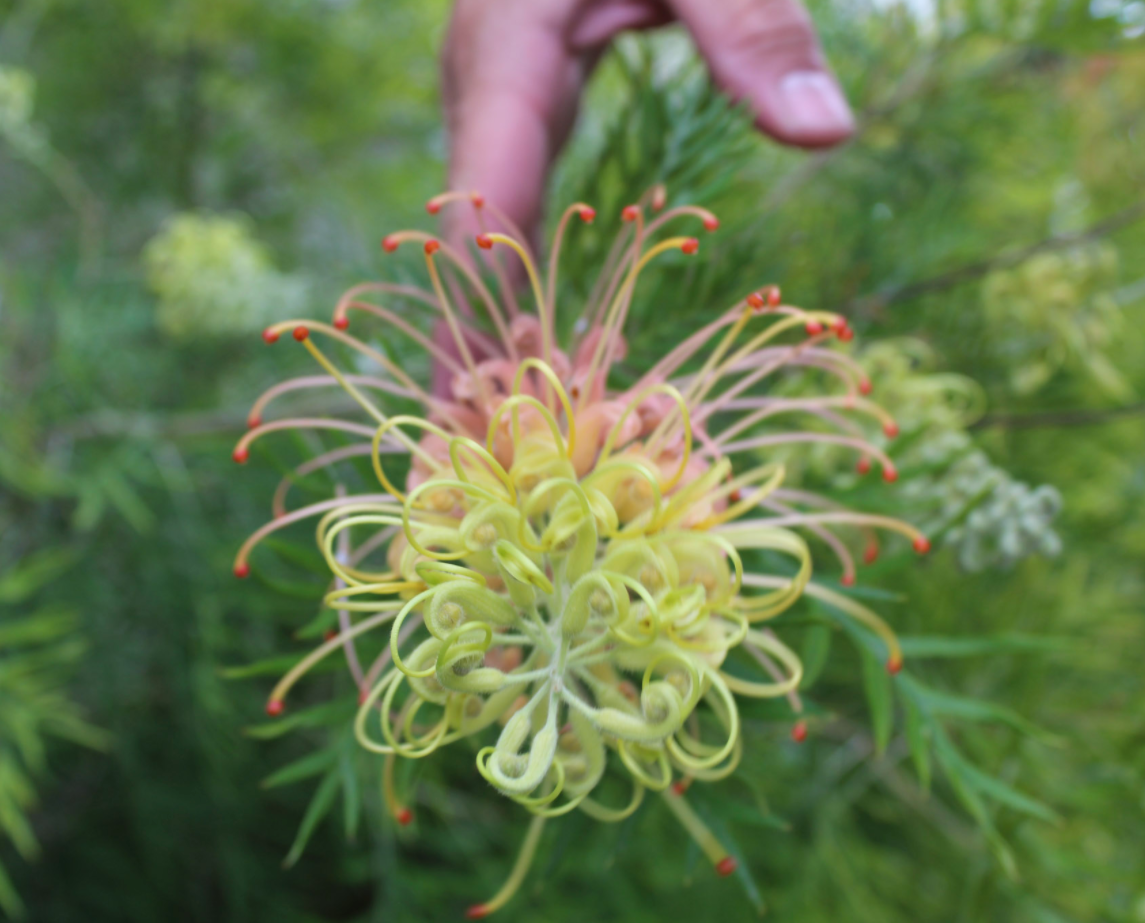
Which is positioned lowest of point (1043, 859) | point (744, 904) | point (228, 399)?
point (744, 904)

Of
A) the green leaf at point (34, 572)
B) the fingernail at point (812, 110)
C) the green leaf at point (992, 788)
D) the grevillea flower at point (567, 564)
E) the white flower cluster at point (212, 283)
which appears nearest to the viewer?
the grevillea flower at point (567, 564)

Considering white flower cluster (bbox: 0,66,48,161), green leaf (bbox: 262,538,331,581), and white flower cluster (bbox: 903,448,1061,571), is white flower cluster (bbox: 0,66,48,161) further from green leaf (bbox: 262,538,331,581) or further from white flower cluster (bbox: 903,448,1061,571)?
white flower cluster (bbox: 903,448,1061,571)

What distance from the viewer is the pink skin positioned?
0.50m

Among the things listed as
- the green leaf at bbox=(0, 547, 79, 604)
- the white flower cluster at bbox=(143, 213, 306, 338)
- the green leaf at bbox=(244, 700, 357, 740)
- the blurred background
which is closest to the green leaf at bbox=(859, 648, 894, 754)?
the blurred background

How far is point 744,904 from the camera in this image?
0.72 m

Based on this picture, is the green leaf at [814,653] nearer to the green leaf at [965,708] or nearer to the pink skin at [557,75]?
the green leaf at [965,708]

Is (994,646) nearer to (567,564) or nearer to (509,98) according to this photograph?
(567,564)

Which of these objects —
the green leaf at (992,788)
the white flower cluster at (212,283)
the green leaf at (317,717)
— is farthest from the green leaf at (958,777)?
the white flower cluster at (212,283)

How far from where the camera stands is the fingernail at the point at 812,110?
1.63 feet

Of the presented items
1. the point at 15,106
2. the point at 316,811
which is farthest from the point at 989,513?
the point at 15,106

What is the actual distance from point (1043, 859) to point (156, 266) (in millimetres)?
→ 992

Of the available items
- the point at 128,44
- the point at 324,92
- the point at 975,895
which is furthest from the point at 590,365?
the point at 128,44

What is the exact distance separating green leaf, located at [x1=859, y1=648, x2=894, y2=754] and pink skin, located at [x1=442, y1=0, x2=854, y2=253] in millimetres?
307

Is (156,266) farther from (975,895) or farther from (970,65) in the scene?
(975,895)
